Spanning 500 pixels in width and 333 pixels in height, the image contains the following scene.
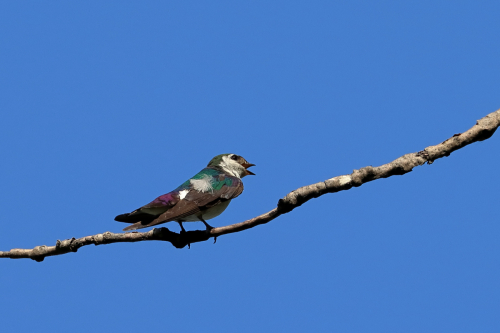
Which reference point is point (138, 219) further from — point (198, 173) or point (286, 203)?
point (286, 203)

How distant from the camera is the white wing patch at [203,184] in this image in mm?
7879

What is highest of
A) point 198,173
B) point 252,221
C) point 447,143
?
point 198,173

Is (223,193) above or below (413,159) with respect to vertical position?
above

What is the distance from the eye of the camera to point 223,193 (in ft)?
26.1

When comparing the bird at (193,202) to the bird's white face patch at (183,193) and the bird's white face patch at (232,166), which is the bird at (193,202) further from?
the bird's white face patch at (232,166)

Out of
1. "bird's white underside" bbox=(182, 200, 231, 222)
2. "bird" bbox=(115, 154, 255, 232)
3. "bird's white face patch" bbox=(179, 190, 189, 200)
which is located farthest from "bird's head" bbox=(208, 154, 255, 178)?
"bird's white face patch" bbox=(179, 190, 189, 200)

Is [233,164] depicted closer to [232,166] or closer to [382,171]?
[232,166]

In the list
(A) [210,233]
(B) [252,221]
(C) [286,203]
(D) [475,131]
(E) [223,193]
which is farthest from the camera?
(E) [223,193]

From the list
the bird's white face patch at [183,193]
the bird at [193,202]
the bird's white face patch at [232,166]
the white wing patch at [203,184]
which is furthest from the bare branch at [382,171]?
the bird's white face patch at [232,166]

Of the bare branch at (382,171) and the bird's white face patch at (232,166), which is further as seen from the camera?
the bird's white face patch at (232,166)

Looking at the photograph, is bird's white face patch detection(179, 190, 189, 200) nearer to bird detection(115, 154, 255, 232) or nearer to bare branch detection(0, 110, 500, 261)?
bird detection(115, 154, 255, 232)

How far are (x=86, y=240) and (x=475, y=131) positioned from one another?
16.4 feet

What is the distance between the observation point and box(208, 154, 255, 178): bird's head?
9477mm

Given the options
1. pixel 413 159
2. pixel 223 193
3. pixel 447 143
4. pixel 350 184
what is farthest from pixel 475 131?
pixel 223 193
